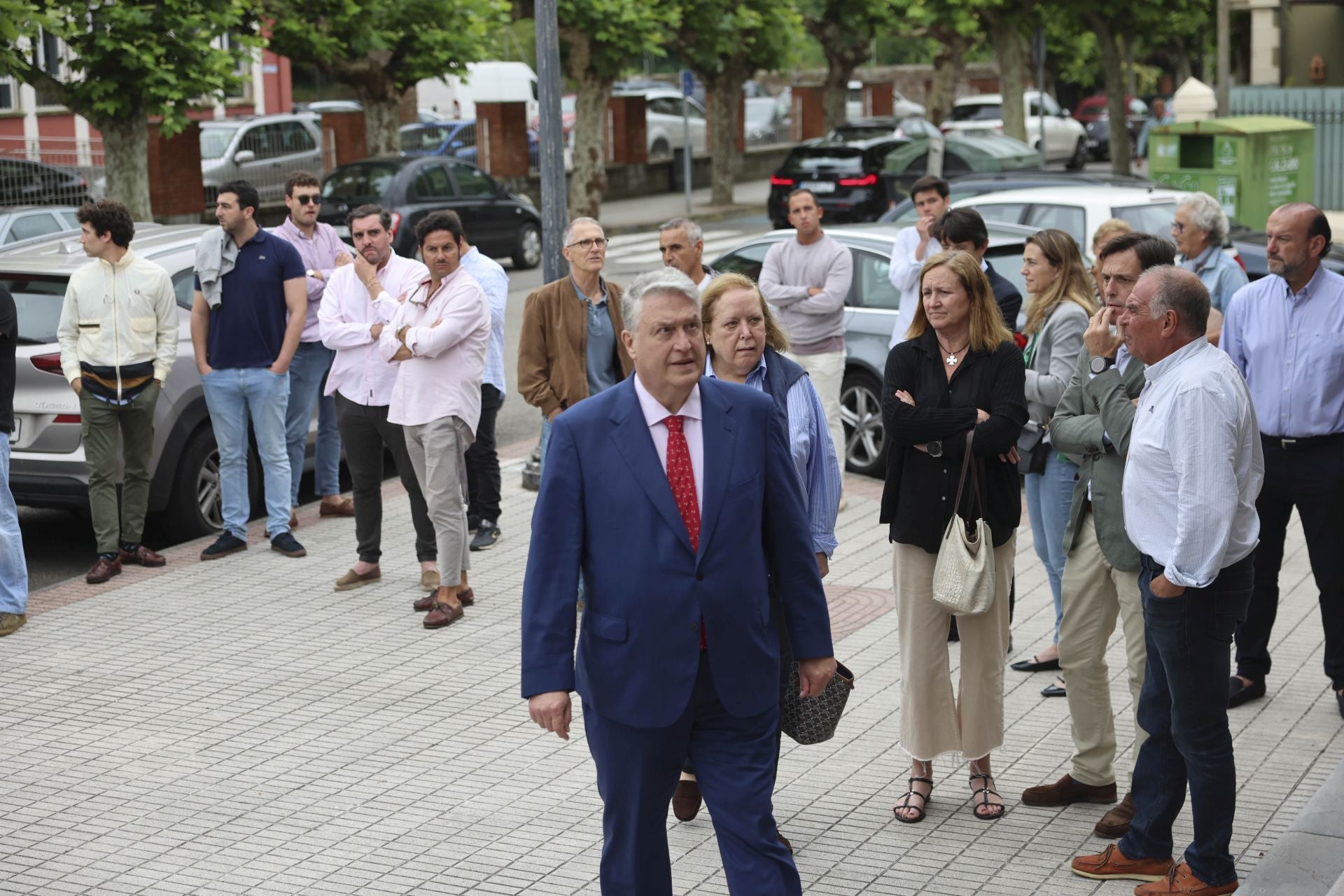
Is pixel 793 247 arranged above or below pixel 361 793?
above

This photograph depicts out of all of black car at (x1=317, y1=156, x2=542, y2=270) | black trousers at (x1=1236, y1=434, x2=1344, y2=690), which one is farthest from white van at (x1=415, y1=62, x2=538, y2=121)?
black trousers at (x1=1236, y1=434, x2=1344, y2=690)

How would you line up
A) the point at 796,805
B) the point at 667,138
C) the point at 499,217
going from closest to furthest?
the point at 796,805
the point at 499,217
the point at 667,138

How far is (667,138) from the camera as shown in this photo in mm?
41281

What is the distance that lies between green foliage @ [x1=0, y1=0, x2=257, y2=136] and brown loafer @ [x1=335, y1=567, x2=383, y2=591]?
13.7 m

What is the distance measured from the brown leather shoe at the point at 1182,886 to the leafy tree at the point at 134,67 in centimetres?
1832

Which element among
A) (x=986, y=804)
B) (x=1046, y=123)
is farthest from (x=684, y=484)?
(x=1046, y=123)

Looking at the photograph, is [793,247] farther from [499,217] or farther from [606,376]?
[499,217]

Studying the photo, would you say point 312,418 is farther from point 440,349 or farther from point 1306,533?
point 1306,533

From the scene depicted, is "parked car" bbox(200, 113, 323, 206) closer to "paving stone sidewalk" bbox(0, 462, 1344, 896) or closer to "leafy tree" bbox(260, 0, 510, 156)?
"leafy tree" bbox(260, 0, 510, 156)

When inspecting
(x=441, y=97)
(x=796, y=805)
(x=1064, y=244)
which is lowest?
(x=796, y=805)

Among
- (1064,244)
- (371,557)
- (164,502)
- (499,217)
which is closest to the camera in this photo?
(1064,244)

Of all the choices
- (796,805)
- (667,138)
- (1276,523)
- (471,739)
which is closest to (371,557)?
(471,739)

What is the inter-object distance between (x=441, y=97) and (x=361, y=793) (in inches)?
1745

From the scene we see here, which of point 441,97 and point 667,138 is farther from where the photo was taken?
point 441,97
